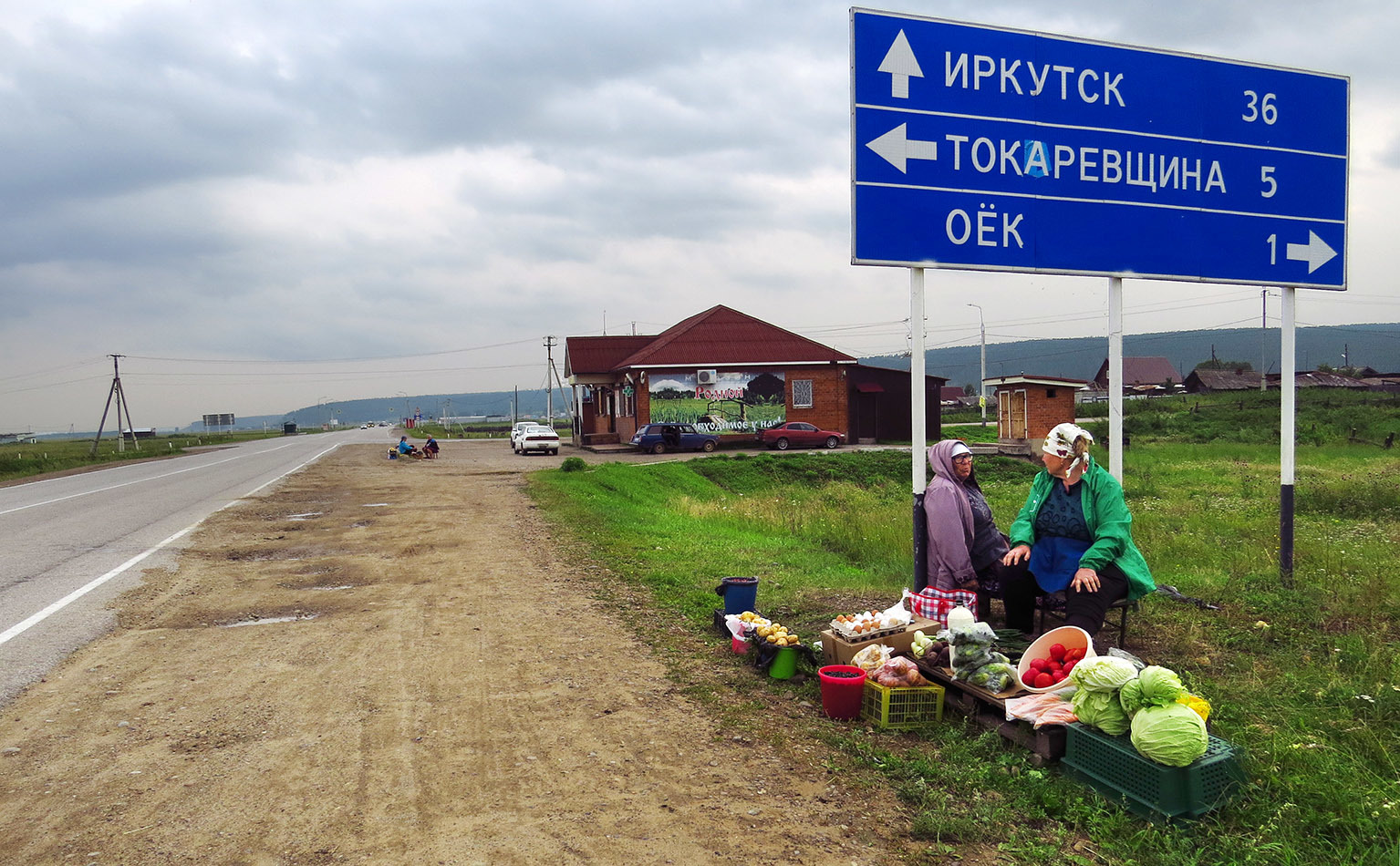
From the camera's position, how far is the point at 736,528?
48.5 ft

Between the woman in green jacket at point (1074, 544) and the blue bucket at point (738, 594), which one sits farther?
the blue bucket at point (738, 594)

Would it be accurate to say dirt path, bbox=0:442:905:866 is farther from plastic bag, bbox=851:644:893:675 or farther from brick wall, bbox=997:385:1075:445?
brick wall, bbox=997:385:1075:445

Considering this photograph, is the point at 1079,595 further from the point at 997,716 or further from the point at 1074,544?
the point at 997,716

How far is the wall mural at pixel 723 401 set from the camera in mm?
→ 38812

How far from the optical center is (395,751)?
14.7ft

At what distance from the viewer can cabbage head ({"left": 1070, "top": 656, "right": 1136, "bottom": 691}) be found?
385 cm

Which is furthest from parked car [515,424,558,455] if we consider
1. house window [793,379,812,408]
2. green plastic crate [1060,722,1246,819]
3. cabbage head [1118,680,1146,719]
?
cabbage head [1118,680,1146,719]

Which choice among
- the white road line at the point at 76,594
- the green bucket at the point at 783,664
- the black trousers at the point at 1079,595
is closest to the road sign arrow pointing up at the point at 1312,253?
the black trousers at the point at 1079,595

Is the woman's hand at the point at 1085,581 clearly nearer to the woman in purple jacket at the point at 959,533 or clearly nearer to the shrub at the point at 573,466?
the woman in purple jacket at the point at 959,533

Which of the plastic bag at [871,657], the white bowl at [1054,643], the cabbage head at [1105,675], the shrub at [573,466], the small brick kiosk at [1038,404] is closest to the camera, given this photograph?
the cabbage head at [1105,675]

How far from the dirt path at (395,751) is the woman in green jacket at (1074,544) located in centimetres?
209

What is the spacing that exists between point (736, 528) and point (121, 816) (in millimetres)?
11481

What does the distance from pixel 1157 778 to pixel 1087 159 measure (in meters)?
5.35

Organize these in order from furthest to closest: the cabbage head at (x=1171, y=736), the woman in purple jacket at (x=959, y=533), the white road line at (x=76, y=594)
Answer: the white road line at (x=76, y=594)
the woman in purple jacket at (x=959, y=533)
the cabbage head at (x=1171, y=736)
